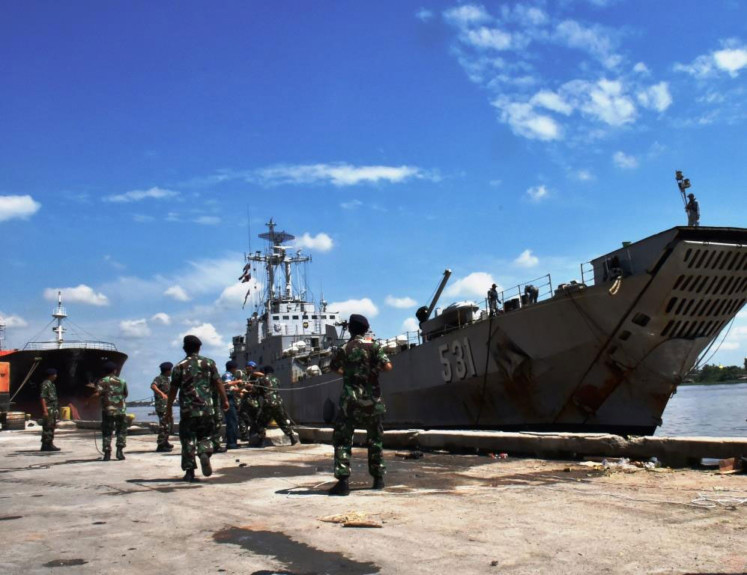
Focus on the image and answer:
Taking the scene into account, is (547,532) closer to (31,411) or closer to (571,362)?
(571,362)

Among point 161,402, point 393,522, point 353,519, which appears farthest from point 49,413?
point 393,522

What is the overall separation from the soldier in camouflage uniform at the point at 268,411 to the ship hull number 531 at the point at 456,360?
6.22 meters

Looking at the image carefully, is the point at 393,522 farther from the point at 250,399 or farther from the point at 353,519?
the point at 250,399

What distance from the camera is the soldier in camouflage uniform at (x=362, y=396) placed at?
550 cm

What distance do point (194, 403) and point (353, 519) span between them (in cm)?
304

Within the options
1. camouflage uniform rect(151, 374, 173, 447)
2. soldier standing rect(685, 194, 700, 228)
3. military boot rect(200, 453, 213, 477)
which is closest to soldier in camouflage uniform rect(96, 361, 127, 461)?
camouflage uniform rect(151, 374, 173, 447)

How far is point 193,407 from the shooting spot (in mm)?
6414

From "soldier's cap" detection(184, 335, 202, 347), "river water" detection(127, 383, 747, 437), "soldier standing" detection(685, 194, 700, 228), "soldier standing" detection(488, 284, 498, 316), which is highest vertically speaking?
"soldier standing" detection(685, 194, 700, 228)

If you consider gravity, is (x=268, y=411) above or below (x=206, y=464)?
above

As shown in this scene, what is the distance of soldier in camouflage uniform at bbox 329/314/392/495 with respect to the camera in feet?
18.1

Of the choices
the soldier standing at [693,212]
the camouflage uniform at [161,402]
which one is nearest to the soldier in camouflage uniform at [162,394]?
the camouflage uniform at [161,402]

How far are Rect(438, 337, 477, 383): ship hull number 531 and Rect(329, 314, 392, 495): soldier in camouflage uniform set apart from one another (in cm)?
1022

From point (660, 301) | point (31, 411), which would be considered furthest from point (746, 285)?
point (31, 411)

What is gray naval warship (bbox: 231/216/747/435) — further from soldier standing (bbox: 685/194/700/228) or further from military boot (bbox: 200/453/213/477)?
military boot (bbox: 200/453/213/477)
